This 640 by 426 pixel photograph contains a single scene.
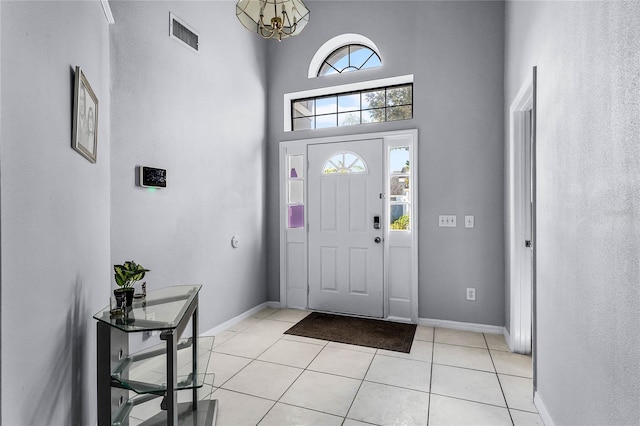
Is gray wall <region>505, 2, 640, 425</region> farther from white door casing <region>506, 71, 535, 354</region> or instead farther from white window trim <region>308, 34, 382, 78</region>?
white window trim <region>308, 34, 382, 78</region>

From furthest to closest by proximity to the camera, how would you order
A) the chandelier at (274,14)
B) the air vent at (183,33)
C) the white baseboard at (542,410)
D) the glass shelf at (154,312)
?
the air vent at (183,33), the chandelier at (274,14), the white baseboard at (542,410), the glass shelf at (154,312)

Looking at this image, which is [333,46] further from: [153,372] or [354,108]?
[153,372]

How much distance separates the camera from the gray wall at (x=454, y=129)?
3.25 metres

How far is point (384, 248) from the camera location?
366cm

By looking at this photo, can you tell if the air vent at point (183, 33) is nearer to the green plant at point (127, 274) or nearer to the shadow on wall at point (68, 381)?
the green plant at point (127, 274)

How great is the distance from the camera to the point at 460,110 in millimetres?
3369

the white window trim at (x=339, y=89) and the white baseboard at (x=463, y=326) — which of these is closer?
the white baseboard at (x=463, y=326)

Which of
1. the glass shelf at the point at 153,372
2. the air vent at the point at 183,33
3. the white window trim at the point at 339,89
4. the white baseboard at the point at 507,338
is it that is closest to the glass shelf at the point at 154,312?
the glass shelf at the point at 153,372

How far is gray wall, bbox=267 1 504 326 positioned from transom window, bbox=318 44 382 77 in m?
0.19

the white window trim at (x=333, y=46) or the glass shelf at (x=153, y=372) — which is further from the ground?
the white window trim at (x=333, y=46)

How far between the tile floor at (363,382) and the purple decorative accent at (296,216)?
138 cm

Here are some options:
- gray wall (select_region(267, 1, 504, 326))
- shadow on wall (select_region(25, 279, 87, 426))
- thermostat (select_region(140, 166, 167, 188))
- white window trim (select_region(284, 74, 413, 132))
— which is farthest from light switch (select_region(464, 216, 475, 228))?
shadow on wall (select_region(25, 279, 87, 426))

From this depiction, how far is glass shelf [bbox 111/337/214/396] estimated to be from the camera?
4.84 feet

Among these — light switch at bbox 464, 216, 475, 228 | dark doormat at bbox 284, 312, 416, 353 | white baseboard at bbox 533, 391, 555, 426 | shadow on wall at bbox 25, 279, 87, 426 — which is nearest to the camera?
shadow on wall at bbox 25, 279, 87, 426
